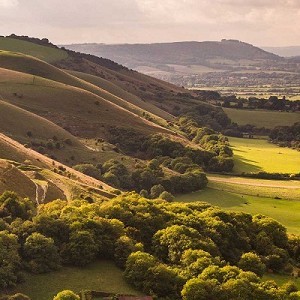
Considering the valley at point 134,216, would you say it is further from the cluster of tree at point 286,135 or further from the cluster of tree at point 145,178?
the cluster of tree at point 286,135

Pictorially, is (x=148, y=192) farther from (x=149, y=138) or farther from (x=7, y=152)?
(x=149, y=138)

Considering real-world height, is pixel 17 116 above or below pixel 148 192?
above

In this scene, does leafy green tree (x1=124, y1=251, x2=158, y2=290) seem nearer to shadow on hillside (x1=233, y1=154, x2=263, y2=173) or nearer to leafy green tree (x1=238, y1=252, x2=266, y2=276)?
leafy green tree (x1=238, y1=252, x2=266, y2=276)

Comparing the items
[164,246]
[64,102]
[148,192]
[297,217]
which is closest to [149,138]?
[64,102]

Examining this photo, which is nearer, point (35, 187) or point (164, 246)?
point (164, 246)

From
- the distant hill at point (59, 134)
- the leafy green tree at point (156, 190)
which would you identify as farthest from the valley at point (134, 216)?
the distant hill at point (59, 134)

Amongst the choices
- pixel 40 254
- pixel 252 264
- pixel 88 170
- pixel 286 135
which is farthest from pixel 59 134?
pixel 286 135
